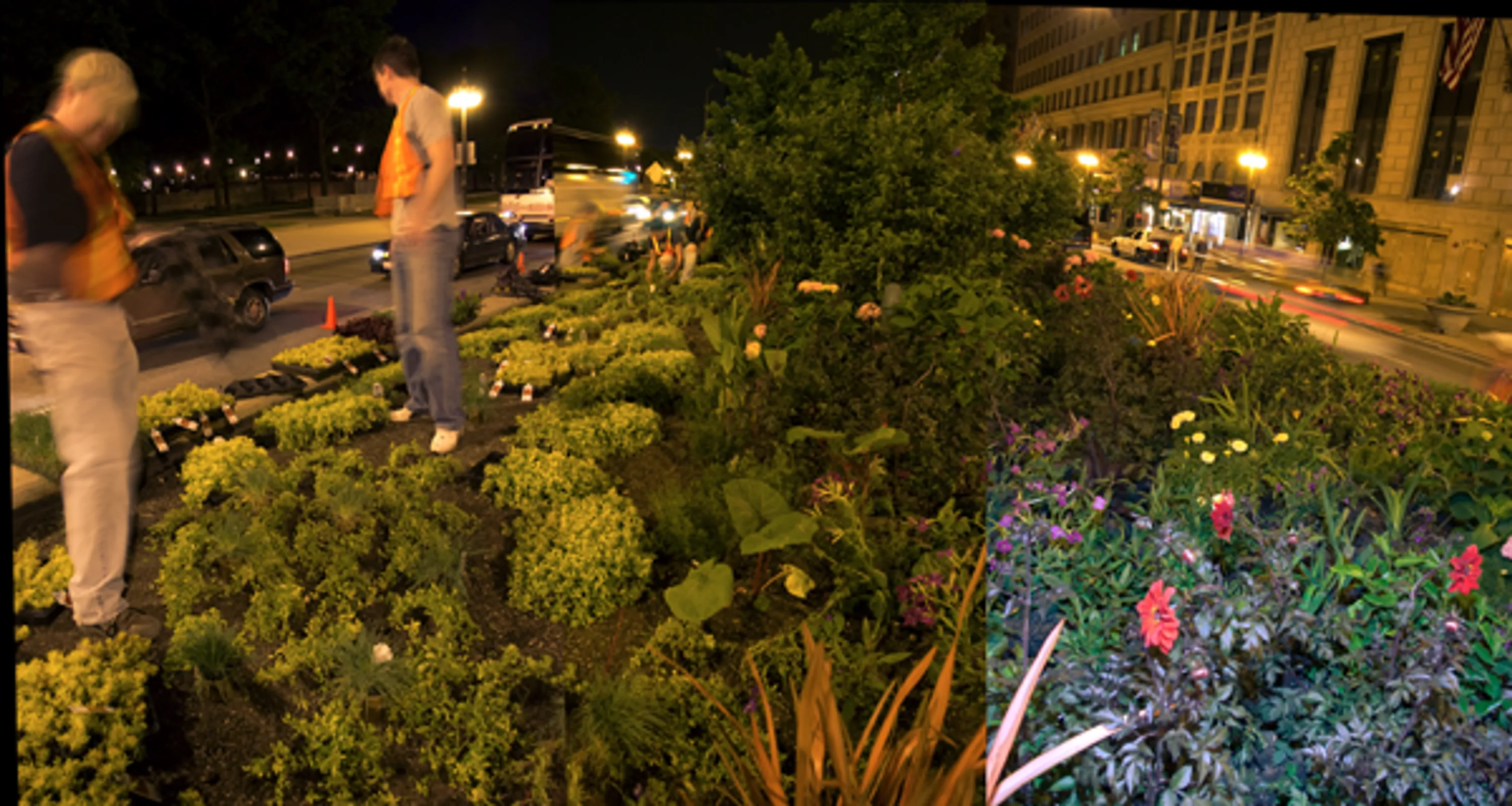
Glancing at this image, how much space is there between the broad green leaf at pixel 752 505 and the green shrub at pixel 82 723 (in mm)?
1698

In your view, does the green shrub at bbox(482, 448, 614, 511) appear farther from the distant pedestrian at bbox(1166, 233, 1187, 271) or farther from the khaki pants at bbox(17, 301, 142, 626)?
the distant pedestrian at bbox(1166, 233, 1187, 271)

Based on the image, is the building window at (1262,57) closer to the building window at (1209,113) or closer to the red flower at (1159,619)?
the red flower at (1159,619)

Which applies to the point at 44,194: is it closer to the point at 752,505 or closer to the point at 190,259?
the point at 190,259

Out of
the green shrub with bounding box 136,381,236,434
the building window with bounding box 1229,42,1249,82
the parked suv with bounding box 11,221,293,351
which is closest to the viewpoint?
the parked suv with bounding box 11,221,293,351

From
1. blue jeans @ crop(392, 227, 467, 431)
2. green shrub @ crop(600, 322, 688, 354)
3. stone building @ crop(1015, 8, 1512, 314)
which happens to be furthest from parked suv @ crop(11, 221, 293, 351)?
green shrub @ crop(600, 322, 688, 354)

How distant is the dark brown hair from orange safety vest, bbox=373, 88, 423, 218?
0.17 ft

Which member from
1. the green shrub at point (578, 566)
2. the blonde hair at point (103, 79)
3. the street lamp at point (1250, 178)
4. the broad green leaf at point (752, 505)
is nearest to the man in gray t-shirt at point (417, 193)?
the blonde hair at point (103, 79)

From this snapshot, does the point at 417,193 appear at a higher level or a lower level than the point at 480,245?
higher

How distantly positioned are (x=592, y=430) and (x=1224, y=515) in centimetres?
250

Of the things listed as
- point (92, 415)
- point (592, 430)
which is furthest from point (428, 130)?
point (592, 430)

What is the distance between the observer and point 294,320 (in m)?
3.40

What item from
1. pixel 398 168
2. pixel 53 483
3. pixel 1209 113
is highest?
pixel 1209 113

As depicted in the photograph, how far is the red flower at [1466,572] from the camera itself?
2312 mm

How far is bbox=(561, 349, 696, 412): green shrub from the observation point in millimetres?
4070
